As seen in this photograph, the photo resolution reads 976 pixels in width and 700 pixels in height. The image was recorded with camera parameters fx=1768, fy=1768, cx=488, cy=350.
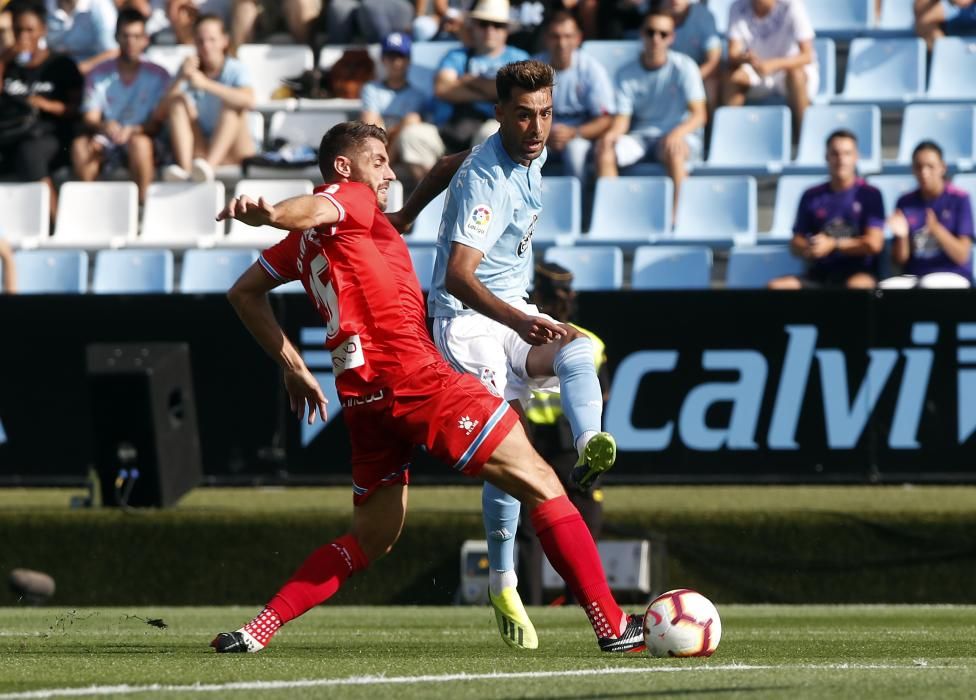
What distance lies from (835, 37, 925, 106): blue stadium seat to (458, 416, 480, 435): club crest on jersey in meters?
9.53

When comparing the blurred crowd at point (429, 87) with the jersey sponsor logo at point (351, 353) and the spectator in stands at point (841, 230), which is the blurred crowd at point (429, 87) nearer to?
the spectator in stands at point (841, 230)

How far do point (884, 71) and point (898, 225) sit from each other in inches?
121

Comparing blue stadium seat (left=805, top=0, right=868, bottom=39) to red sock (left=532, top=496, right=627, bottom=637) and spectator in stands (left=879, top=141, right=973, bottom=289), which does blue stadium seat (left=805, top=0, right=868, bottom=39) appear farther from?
red sock (left=532, top=496, right=627, bottom=637)

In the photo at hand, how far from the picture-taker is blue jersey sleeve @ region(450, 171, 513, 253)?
6.67 metres

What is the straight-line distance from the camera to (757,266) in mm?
13133

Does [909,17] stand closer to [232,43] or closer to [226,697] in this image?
[232,43]

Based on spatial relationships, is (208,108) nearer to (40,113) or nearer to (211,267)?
(40,113)

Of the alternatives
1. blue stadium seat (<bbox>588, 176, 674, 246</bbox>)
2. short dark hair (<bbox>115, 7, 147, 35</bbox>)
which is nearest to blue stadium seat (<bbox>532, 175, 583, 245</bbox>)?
blue stadium seat (<bbox>588, 176, 674, 246</bbox>)

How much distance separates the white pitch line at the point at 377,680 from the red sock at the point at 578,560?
23.3 inches

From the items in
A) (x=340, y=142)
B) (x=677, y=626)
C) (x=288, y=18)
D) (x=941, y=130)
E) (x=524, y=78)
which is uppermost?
(x=524, y=78)

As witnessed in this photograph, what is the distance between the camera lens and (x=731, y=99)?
14.8 meters

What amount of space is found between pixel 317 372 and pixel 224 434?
0.80m

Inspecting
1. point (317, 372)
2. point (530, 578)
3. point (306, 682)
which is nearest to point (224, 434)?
point (317, 372)

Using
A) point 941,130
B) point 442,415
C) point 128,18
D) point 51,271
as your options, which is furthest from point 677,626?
point 128,18
